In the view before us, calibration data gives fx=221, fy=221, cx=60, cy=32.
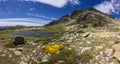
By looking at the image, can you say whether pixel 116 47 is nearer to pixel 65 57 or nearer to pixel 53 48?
pixel 65 57

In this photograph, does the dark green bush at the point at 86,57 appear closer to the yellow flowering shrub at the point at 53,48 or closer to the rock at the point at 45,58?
the yellow flowering shrub at the point at 53,48

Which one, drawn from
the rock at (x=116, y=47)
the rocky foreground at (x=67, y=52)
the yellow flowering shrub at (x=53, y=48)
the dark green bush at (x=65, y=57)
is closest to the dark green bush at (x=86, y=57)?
the rocky foreground at (x=67, y=52)

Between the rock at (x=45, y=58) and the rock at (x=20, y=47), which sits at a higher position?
the rock at (x=20, y=47)

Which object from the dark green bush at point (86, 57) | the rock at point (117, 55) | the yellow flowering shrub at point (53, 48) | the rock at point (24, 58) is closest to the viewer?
the rock at point (117, 55)

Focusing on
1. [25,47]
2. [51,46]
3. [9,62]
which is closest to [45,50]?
[51,46]

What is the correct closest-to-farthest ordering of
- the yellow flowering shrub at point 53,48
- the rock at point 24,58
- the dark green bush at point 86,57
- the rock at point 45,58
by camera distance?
the dark green bush at point 86,57 → the rock at point 45,58 → the rock at point 24,58 → the yellow flowering shrub at point 53,48

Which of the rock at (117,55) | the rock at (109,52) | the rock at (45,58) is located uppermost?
the rock at (109,52)

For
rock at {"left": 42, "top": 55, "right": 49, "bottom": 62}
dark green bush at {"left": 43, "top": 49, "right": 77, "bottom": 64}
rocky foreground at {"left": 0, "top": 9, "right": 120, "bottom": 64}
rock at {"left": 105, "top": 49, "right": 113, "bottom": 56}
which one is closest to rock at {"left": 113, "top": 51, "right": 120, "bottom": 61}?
rocky foreground at {"left": 0, "top": 9, "right": 120, "bottom": 64}

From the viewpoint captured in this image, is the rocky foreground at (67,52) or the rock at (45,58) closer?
the rocky foreground at (67,52)

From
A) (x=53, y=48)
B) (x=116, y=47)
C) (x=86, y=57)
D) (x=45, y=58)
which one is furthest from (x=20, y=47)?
(x=116, y=47)

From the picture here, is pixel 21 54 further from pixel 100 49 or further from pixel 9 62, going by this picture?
pixel 100 49

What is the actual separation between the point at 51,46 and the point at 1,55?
18.1ft

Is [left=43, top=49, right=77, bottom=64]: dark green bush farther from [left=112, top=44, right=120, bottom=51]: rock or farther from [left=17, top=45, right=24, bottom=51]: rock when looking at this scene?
[left=112, top=44, right=120, bottom=51]: rock

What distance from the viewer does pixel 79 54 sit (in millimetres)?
22594
